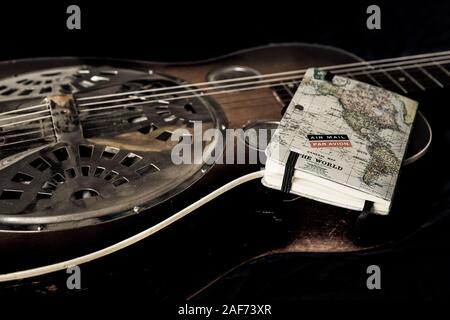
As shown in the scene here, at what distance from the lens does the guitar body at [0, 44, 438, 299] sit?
73 centimetres

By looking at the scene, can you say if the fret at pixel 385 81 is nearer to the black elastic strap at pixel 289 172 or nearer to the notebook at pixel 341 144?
the notebook at pixel 341 144

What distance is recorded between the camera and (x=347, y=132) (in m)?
0.85

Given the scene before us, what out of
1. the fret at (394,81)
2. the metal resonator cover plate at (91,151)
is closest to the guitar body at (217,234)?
the metal resonator cover plate at (91,151)

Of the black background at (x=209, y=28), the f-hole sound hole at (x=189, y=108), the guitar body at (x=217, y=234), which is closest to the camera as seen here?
the guitar body at (x=217, y=234)

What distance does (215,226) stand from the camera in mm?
838

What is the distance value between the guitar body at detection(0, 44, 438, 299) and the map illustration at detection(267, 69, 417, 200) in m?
0.07

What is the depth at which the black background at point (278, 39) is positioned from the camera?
979 mm

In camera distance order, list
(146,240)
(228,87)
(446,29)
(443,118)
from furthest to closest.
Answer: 1. (446,29)
2. (443,118)
3. (228,87)
4. (146,240)

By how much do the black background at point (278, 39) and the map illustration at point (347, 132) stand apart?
24 centimetres

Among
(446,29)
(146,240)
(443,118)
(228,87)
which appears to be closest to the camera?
(146,240)

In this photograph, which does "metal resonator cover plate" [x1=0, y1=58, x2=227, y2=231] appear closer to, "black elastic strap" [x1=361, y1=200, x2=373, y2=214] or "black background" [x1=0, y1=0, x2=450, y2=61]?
"black background" [x1=0, y1=0, x2=450, y2=61]

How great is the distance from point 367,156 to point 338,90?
0.59 ft
